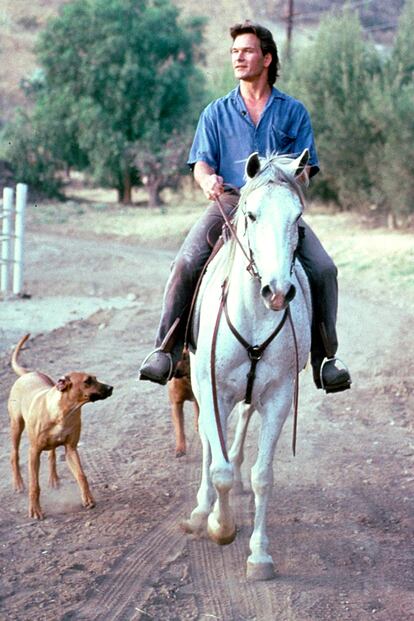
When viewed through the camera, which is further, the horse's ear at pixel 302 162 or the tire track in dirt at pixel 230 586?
the horse's ear at pixel 302 162

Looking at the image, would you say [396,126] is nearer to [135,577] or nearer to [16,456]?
[16,456]

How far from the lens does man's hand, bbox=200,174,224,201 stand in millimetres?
5227

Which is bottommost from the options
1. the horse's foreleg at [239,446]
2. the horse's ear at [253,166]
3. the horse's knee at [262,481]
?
the horse's foreleg at [239,446]

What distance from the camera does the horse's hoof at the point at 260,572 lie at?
→ 4.89 m

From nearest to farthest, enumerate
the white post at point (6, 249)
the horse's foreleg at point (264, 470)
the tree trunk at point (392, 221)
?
the horse's foreleg at point (264, 470) < the white post at point (6, 249) < the tree trunk at point (392, 221)

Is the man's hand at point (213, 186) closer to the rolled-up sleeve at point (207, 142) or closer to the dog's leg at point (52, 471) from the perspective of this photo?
the rolled-up sleeve at point (207, 142)

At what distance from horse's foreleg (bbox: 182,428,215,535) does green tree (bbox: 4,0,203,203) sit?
95.7ft

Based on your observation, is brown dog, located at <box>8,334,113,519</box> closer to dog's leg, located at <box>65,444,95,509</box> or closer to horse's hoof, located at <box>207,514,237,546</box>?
dog's leg, located at <box>65,444,95,509</box>

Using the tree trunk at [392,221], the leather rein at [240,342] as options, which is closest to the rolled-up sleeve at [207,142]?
the leather rein at [240,342]

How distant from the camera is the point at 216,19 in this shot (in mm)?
79312

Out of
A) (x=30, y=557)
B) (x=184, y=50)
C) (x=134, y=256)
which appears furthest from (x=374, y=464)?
(x=184, y=50)

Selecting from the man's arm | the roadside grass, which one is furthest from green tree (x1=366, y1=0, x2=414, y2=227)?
the man's arm

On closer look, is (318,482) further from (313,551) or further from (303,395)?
(303,395)

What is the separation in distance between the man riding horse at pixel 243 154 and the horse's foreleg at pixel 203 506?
0.64 metres
